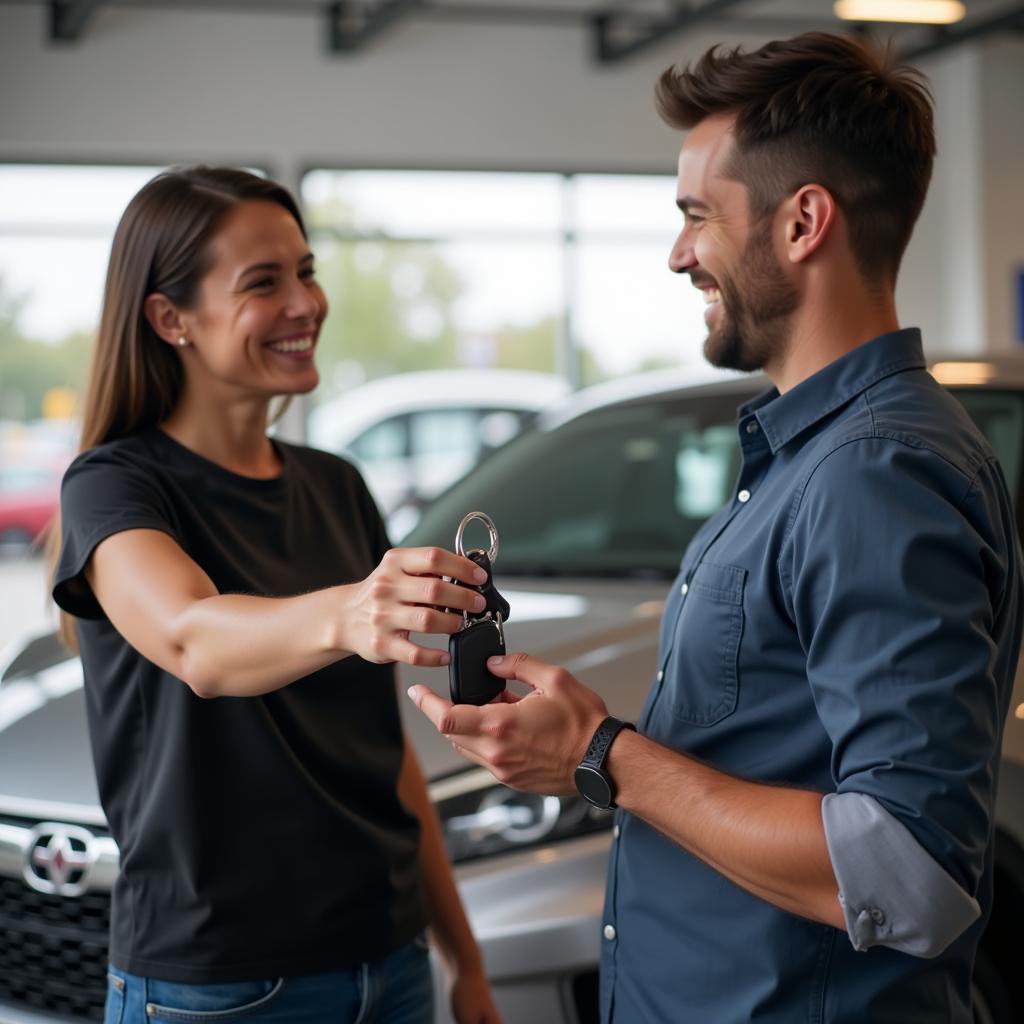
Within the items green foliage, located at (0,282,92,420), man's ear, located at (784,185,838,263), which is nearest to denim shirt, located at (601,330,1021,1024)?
man's ear, located at (784,185,838,263)

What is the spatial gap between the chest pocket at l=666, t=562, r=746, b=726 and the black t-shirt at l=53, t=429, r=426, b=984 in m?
0.44

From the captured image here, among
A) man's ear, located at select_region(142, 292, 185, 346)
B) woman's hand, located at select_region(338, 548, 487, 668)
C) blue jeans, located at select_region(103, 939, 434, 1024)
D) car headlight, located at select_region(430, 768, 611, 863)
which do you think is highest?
man's ear, located at select_region(142, 292, 185, 346)

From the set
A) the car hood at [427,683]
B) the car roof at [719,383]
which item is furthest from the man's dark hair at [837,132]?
the car roof at [719,383]

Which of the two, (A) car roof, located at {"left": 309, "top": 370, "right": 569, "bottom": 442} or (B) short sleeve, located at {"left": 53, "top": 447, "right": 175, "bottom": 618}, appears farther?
(A) car roof, located at {"left": 309, "top": 370, "right": 569, "bottom": 442}

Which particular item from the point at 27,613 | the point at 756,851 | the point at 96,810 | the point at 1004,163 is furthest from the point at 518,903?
the point at 1004,163

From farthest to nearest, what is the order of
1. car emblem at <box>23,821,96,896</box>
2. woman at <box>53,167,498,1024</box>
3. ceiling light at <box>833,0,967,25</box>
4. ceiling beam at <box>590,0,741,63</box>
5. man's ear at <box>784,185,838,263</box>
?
ceiling beam at <box>590,0,741,63</box> → ceiling light at <box>833,0,967,25</box> → car emblem at <box>23,821,96,896</box> → woman at <box>53,167,498,1024</box> → man's ear at <box>784,185,838,263</box>

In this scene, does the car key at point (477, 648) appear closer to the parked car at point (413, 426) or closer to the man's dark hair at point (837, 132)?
the man's dark hair at point (837, 132)

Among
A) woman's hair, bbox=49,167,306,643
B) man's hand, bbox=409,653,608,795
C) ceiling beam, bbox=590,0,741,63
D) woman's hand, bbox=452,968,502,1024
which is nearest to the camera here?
man's hand, bbox=409,653,608,795

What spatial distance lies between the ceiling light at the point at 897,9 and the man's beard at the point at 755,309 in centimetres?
603

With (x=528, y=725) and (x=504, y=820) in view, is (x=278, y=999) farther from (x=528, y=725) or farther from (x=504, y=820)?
(x=504, y=820)

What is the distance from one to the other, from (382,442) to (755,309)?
8.19 meters

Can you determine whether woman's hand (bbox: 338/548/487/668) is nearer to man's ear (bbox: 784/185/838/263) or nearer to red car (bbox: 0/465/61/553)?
man's ear (bbox: 784/185/838/263)

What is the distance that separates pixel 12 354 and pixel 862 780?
28.8 feet

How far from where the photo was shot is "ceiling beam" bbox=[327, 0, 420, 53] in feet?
28.1
